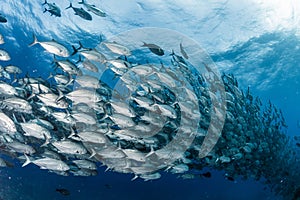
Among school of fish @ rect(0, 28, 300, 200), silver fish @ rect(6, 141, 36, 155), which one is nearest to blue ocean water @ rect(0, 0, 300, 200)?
school of fish @ rect(0, 28, 300, 200)

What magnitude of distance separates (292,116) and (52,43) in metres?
39.7

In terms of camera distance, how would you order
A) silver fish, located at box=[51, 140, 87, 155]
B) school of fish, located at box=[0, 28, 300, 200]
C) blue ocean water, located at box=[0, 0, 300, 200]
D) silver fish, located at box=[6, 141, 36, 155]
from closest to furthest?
silver fish, located at box=[51, 140, 87, 155] < school of fish, located at box=[0, 28, 300, 200] < silver fish, located at box=[6, 141, 36, 155] < blue ocean water, located at box=[0, 0, 300, 200]

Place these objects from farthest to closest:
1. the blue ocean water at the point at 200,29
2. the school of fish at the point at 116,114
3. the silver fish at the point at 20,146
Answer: the blue ocean water at the point at 200,29 < the silver fish at the point at 20,146 < the school of fish at the point at 116,114

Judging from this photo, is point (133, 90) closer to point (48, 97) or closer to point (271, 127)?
point (48, 97)

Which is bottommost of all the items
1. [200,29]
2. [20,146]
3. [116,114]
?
[20,146]

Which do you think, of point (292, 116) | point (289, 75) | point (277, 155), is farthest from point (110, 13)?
point (292, 116)

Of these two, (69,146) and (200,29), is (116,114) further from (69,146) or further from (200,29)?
(200,29)

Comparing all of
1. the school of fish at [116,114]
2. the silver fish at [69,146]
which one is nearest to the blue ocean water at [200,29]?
the school of fish at [116,114]

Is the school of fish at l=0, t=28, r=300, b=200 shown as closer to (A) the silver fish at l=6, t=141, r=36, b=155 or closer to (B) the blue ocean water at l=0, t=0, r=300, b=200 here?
(A) the silver fish at l=6, t=141, r=36, b=155

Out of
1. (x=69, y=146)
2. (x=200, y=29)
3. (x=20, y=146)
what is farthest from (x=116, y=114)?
(x=200, y=29)

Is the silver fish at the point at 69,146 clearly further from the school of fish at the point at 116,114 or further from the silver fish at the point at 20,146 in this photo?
the silver fish at the point at 20,146

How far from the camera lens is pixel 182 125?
28.0 ft

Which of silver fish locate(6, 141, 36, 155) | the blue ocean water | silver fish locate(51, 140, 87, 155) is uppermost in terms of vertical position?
the blue ocean water

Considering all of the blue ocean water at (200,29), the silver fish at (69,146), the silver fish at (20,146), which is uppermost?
the blue ocean water at (200,29)
